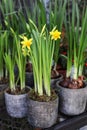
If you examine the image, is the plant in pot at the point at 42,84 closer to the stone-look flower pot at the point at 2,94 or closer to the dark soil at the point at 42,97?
the dark soil at the point at 42,97

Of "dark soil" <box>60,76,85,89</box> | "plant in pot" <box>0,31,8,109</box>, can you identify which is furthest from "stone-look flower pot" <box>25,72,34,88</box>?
"dark soil" <box>60,76,85,89</box>

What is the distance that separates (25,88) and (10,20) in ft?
1.18

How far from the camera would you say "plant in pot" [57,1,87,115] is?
96cm

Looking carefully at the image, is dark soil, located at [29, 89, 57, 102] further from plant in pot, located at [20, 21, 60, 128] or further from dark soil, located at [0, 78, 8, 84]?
dark soil, located at [0, 78, 8, 84]

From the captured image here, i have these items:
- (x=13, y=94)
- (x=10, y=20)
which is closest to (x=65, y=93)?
(x=13, y=94)

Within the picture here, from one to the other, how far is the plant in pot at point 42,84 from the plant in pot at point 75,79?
0.23ft

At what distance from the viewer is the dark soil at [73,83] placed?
0.99m

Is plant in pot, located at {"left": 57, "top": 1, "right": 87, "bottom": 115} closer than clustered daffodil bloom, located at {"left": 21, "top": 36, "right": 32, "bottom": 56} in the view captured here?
No

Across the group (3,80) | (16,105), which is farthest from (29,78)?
(16,105)

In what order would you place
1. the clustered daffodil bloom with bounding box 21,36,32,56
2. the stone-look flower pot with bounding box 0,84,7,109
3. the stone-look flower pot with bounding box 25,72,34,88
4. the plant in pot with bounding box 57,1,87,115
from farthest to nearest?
the stone-look flower pot with bounding box 25,72,34,88
the stone-look flower pot with bounding box 0,84,7,109
the plant in pot with bounding box 57,1,87,115
the clustered daffodil bloom with bounding box 21,36,32,56

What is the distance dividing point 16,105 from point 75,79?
28cm

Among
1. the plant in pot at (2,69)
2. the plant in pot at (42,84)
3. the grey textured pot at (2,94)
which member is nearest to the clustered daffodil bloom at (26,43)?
the plant in pot at (42,84)

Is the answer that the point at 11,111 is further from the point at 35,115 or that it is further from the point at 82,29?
the point at 82,29

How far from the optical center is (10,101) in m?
0.97
